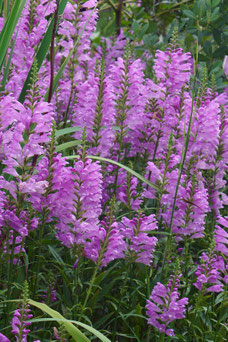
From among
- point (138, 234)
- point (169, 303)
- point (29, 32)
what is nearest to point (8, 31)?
point (29, 32)

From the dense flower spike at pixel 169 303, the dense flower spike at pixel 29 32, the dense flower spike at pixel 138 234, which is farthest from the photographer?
the dense flower spike at pixel 29 32

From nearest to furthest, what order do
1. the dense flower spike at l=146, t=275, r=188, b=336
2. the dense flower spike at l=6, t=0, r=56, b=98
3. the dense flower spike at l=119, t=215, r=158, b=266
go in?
the dense flower spike at l=146, t=275, r=188, b=336, the dense flower spike at l=119, t=215, r=158, b=266, the dense flower spike at l=6, t=0, r=56, b=98

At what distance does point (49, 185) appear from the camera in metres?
2.61

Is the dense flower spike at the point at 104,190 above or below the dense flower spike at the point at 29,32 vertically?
below

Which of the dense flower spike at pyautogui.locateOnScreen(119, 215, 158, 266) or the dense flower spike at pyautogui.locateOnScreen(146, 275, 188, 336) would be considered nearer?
the dense flower spike at pyautogui.locateOnScreen(146, 275, 188, 336)

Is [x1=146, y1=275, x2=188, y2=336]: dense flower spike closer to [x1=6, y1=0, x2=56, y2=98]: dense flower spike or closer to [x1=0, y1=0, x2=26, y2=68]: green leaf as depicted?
[x1=0, y1=0, x2=26, y2=68]: green leaf

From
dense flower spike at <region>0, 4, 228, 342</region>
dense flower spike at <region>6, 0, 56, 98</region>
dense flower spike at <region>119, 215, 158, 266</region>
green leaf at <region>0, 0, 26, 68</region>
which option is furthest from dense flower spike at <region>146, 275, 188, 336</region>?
dense flower spike at <region>6, 0, 56, 98</region>

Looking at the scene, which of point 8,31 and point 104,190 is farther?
point 104,190

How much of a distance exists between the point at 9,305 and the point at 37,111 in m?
0.97

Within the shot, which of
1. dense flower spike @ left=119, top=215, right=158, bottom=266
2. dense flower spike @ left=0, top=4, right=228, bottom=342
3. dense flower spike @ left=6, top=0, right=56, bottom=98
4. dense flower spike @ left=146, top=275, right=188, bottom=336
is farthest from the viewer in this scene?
dense flower spike @ left=6, top=0, right=56, bottom=98

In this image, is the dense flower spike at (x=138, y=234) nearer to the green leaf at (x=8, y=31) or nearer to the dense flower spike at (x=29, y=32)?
the green leaf at (x=8, y=31)

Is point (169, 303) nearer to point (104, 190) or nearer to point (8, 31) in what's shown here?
point (104, 190)

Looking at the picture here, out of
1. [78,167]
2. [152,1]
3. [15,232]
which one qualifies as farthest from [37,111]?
[152,1]

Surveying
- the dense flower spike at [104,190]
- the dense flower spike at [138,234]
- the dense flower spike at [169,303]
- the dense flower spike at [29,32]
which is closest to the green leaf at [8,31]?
the dense flower spike at [104,190]
